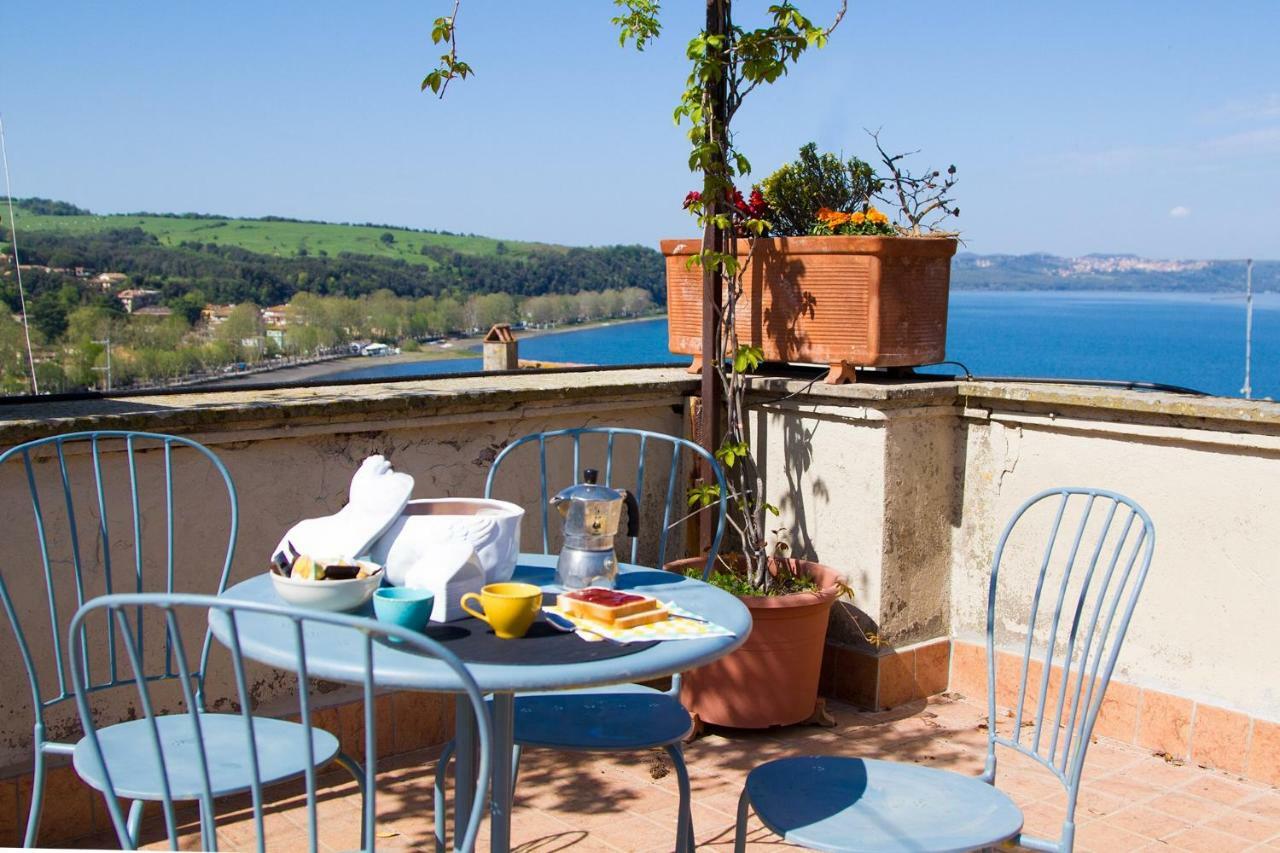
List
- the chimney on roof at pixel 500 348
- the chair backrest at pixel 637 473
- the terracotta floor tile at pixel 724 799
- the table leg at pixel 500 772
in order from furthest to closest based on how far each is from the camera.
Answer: the chimney on roof at pixel 500 348, the chair backrest at pixel 637 473, the terracotta floor tile at pixel 724 799, the table leg at pixel 500 772

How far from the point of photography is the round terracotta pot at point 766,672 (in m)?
3.55

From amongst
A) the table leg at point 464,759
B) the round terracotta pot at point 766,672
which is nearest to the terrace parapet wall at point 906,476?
the round terracotta pot at point 766,672

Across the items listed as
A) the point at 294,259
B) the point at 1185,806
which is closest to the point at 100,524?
the point at 1185,806

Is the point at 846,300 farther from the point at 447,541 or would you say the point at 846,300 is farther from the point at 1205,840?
the point at 447,541

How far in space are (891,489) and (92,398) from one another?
2411mm

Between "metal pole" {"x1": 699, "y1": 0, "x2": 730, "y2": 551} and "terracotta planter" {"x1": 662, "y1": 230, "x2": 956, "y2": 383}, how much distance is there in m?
0.17

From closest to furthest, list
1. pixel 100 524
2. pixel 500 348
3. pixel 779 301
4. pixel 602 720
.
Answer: pixel 602 720 < pixel 100 524 < pixel 779 301 < pixel 500 348

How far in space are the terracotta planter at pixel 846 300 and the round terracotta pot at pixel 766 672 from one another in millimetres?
801

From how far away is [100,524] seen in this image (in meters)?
2.86

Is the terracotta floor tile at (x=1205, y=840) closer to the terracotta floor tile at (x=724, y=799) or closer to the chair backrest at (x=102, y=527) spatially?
the terracotta floor tile at (x=724, y=799)

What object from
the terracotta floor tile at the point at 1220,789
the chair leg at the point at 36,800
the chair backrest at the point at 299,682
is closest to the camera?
the chair backrest at the point at 299,682

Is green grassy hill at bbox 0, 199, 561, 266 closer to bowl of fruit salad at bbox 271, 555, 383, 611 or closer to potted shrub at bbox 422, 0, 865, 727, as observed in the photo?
potted shrub at bbox 422, 0, 865, 727

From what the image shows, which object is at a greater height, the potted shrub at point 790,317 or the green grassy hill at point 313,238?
the green grassy hill at point 313,238

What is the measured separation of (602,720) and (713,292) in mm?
1879
